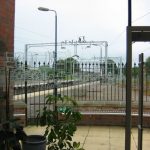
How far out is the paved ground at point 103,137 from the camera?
31.8ft

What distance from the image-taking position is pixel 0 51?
7.61 metres

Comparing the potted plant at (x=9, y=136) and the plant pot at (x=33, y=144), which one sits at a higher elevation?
the potted plant at (x=9, y=136)

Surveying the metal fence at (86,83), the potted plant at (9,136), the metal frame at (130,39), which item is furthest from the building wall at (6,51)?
the metal fence at (86,83)

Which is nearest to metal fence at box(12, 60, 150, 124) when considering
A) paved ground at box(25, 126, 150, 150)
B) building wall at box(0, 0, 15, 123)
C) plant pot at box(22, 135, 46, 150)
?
paved ground at box(25, 126, 150, 150)

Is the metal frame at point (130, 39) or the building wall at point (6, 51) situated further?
the building wall at point (6, 51)

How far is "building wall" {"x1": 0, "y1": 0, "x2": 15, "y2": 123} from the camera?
7.41 meters

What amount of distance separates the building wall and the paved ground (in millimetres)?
2854

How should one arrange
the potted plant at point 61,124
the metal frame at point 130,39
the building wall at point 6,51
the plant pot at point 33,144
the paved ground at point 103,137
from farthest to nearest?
the paved ground at point 103,137 < the building wall at point 6,51 < the plant pot at point 33,144 < the potted plant at point 61,124 < the metal frame at point 130,39

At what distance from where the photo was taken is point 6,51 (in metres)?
7.95

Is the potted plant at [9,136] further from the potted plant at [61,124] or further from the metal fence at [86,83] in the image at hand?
the metal fence at [86,83]

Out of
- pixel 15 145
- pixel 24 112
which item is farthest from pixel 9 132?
pixel 24 112

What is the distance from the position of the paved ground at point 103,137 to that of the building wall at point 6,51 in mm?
2854

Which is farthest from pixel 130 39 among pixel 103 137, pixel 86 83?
pixel 86 83

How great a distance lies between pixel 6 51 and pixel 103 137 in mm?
4358
